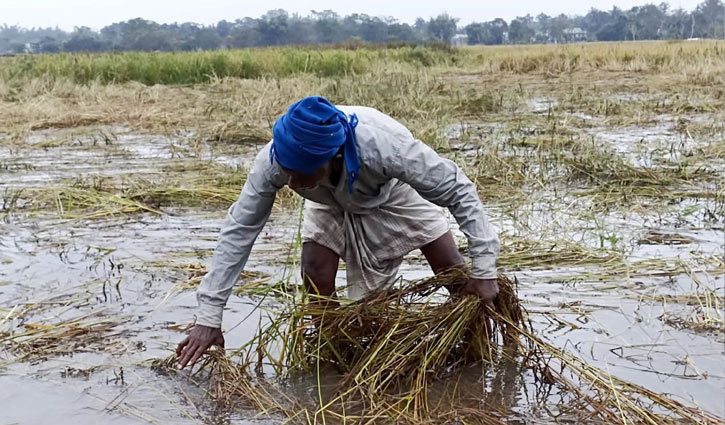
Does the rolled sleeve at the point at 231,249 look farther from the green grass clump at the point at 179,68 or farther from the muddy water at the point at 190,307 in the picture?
the green grass clump at the point at 179,68

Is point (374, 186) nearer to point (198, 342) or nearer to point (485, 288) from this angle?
point (485, 288)

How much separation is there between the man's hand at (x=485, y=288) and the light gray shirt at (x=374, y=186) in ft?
0.08

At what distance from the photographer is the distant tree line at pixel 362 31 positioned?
189 feet

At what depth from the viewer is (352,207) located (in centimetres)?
292

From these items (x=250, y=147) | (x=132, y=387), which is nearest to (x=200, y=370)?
(x=132, y=387)

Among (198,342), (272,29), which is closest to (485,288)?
(198,342)

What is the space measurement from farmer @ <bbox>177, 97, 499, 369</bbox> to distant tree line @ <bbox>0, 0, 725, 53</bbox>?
152ft

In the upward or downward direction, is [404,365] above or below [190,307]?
above

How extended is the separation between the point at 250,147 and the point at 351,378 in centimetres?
544

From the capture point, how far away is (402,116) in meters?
8.95

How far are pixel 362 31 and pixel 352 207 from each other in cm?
7796

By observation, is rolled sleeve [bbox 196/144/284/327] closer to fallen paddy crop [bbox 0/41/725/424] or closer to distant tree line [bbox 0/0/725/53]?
fallen paddy crop [bbox 0/41/725/424]

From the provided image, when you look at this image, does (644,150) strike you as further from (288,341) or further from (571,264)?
(288,341)

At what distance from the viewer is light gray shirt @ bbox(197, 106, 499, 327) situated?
2623 millimetres
